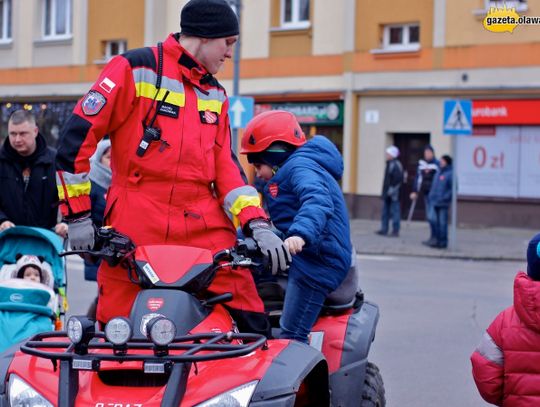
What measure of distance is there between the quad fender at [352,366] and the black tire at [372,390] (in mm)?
50

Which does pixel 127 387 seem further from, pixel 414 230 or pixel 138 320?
pixel 414 230

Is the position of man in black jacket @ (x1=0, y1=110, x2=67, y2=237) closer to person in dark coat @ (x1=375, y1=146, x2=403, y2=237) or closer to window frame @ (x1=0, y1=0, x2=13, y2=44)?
person in dark coat @ (x1=375, y1=146, x2=403, y2=237)

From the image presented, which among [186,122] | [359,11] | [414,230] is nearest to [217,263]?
[186,122]

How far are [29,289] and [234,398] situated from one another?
3.47m

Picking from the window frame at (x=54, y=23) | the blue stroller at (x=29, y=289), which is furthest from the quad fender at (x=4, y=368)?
the window frame at (x=54, y=23)

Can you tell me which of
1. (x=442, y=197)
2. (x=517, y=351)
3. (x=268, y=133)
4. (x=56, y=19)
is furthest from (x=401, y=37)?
(x=517, y=351)

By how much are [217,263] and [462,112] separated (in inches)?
626

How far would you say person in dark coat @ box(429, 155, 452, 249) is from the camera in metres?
20.3

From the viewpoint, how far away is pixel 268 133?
4.93m

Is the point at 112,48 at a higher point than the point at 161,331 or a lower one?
higher

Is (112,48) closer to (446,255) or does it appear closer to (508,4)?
(508,4)

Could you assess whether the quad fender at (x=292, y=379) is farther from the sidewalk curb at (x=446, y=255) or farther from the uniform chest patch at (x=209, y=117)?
the sidewalk curb at (x=446, y=255)

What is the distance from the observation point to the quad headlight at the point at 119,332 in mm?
3352

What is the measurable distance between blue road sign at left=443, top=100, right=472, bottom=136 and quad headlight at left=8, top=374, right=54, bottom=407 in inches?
642
